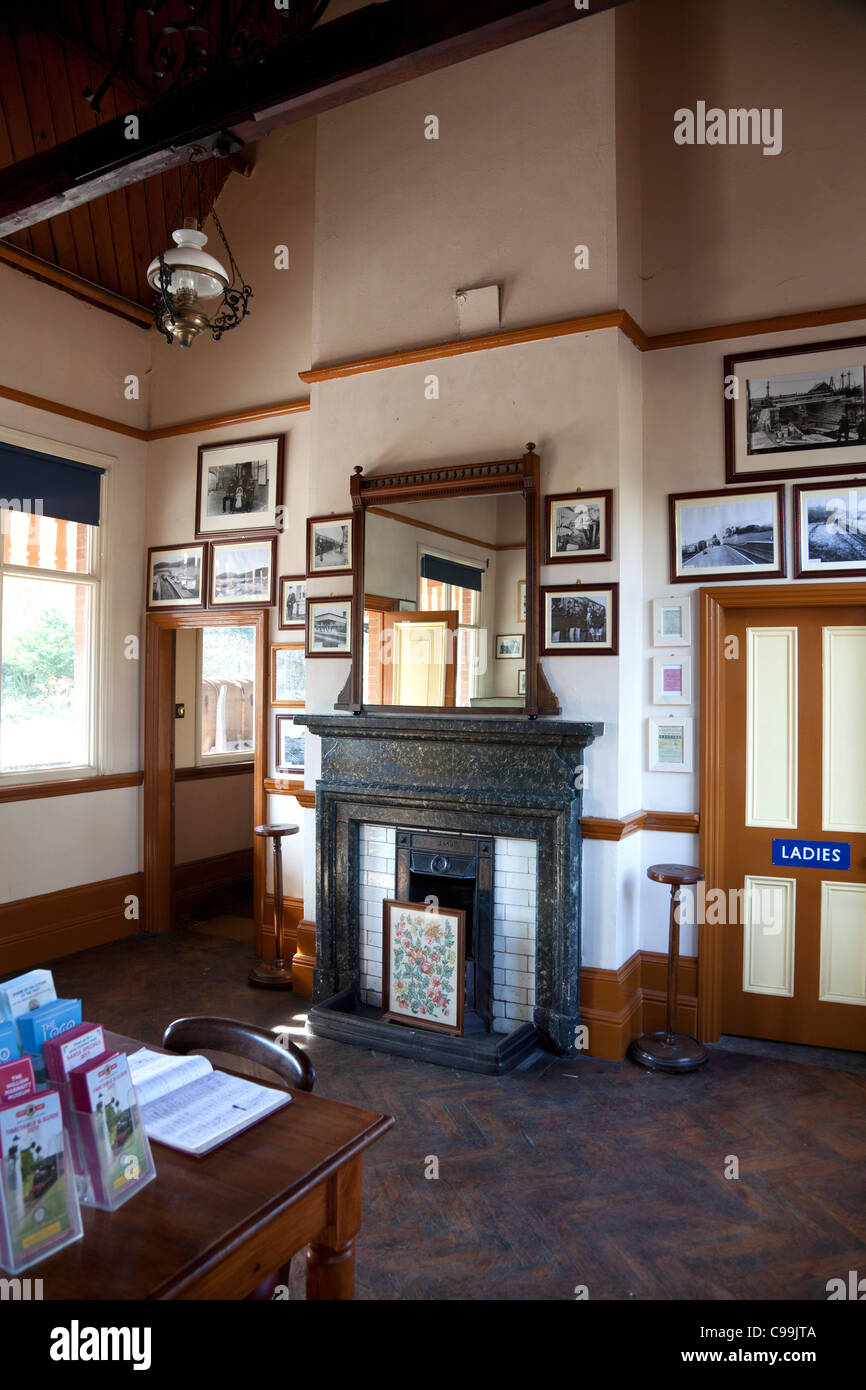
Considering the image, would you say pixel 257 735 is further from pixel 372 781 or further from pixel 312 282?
pixel 312 282

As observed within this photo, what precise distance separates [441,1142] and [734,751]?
2389mm

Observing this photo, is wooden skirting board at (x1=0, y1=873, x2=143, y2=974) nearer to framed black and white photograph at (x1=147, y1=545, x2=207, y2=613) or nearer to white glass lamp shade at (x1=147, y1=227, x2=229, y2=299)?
framed black and white photograph at (x1=147, y1=545, x2=207, y2=613)

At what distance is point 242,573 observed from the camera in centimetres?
575

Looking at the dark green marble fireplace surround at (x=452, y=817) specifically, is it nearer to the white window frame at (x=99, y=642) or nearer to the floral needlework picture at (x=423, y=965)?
the floral needlework picture at (x=423, y=965)

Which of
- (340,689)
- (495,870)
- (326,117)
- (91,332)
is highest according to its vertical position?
(326,117)

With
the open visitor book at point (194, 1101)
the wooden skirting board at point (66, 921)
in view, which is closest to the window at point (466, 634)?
the open visitor book at point (194, 1101)

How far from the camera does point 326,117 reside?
4930 mm

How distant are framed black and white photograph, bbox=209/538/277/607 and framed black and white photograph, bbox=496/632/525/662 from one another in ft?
6.40

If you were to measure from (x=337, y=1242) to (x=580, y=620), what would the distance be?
10.0 feet

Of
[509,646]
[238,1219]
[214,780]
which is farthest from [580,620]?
[214,780]

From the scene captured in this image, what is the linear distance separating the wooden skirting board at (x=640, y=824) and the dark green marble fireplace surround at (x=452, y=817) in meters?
0.08

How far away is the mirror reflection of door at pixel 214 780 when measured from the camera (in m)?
6.90

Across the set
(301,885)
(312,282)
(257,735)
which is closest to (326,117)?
(312,282)

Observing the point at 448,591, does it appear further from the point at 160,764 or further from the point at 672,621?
the point at 160,764
